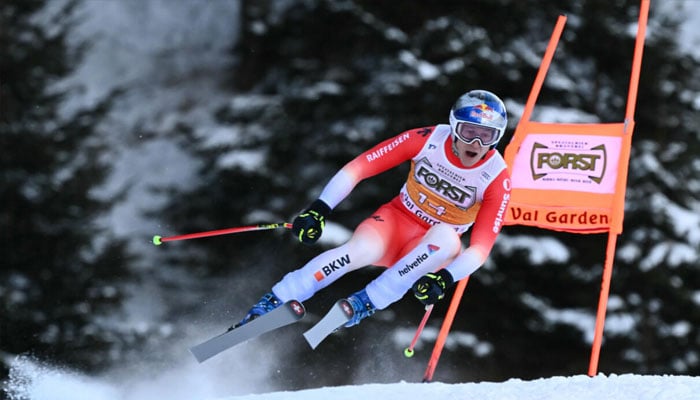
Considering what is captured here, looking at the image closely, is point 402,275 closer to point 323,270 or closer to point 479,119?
point 323,270

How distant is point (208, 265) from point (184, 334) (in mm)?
860

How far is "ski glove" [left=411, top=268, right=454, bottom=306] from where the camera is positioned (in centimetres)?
454

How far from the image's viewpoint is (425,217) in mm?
5109

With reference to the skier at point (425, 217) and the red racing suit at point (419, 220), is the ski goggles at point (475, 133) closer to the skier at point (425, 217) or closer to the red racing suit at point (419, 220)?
the skier at point (425, 217)

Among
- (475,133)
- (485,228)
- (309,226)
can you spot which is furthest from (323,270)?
(475,133)

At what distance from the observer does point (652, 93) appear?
11.7 m

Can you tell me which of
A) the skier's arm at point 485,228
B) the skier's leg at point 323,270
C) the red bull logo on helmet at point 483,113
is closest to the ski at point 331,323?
the skier's leg at point 323,270

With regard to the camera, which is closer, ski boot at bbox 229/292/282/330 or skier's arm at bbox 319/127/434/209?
ski boot at bbox 229/292/282/330

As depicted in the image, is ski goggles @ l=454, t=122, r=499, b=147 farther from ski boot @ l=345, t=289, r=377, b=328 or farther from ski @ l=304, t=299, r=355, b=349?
ski @ l=304, t=299, r=355, b=349

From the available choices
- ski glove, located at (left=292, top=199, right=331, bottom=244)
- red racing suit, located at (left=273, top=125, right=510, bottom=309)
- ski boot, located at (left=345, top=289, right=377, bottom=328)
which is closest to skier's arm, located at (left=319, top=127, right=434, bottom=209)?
red racing suit, located at (left=273, top=125, right=510, bottom=309)

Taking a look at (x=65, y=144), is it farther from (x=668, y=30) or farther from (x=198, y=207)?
(x=668, y=30)

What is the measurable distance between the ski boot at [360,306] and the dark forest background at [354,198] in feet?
20.4

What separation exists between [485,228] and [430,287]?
19.1 inches

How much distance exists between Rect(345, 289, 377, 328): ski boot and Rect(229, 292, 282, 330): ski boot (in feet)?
1.27
